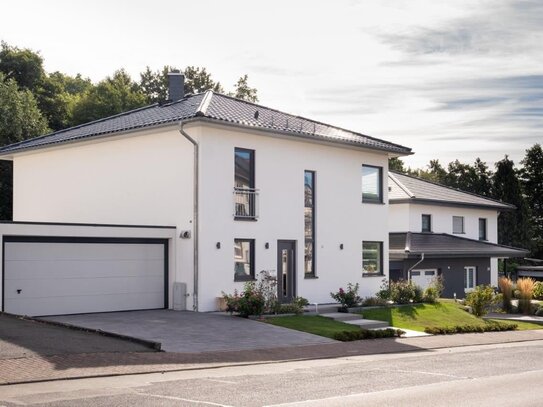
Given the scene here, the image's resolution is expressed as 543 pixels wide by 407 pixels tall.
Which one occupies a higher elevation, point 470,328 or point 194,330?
point 194,330

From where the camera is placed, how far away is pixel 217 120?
24.3 meters

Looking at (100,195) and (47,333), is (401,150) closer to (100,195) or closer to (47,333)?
(100,195)

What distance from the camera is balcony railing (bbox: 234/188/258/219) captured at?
25.8m

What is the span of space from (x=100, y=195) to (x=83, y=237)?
5298mm

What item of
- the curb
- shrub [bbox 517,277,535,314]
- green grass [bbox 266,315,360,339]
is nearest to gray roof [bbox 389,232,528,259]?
shrub [bbox 517,277,535,314]

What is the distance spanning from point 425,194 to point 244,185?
19.2m

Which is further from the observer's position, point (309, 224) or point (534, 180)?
point (534, 180)

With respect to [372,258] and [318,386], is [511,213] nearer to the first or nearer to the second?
[372,258]

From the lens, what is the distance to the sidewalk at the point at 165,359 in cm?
1374

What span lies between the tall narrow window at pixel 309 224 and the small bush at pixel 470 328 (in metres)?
5.36

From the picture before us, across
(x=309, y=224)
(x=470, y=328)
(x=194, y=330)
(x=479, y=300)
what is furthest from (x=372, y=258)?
(x=194, y=330)

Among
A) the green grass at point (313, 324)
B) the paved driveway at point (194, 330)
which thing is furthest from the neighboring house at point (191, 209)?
the green grass at point (313, 324)

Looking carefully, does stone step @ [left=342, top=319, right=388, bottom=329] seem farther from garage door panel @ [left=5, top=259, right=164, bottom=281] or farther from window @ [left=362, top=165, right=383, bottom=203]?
window @ [left=362, top=165, right=383, bottom=203]

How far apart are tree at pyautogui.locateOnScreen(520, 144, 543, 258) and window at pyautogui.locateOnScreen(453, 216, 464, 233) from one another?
3385 centimetres
